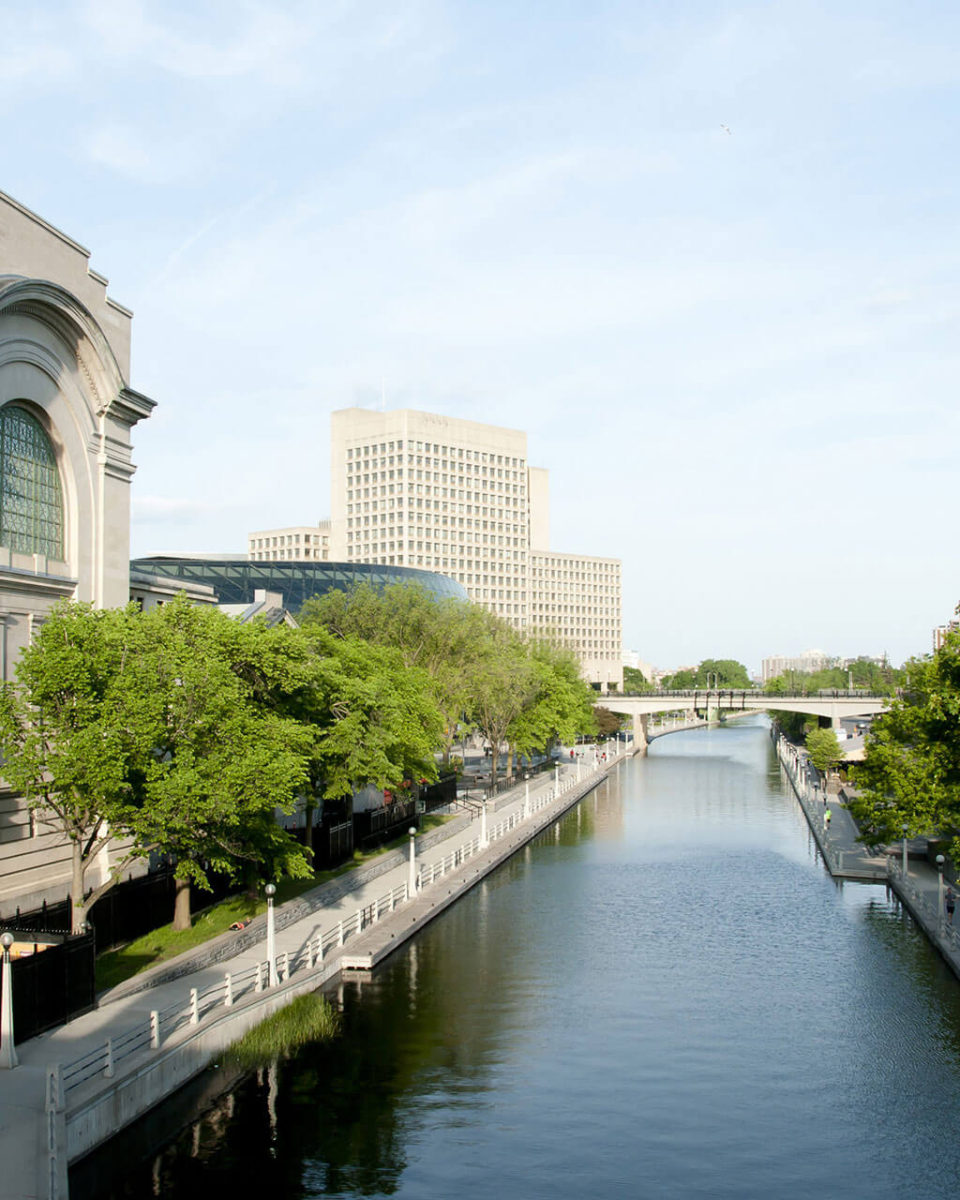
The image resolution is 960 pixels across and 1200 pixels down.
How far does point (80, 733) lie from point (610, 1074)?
52.5 feet

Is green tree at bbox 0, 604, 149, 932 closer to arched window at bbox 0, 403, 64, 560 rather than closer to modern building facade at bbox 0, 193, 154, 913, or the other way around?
modern building facade at bbox 0, 193, 154, 913

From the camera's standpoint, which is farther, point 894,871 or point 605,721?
point 605,721

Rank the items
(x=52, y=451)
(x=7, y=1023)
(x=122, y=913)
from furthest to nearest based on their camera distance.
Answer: (x=52, y=451), (x=122, y=913), (x=7, y=1023)

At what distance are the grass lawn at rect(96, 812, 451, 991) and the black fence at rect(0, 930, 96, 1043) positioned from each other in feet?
7.09

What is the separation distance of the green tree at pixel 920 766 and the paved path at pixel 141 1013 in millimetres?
17498

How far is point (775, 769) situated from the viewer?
127250 mm

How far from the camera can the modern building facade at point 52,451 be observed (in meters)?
36.5

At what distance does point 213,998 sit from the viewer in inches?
1151

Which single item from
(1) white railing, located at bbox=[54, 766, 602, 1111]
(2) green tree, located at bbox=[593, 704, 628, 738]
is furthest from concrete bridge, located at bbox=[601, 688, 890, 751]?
(1) white railing, located at bbox=[54, 766, 602, 1111]

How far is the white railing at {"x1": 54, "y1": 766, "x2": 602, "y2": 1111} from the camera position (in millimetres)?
22875

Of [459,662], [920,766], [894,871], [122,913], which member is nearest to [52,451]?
[122,913]

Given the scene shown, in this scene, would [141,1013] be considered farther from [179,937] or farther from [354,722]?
[354,722]

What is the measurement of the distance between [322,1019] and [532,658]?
3036 inches

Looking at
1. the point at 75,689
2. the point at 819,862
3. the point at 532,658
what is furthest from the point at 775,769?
the point at 75,689
